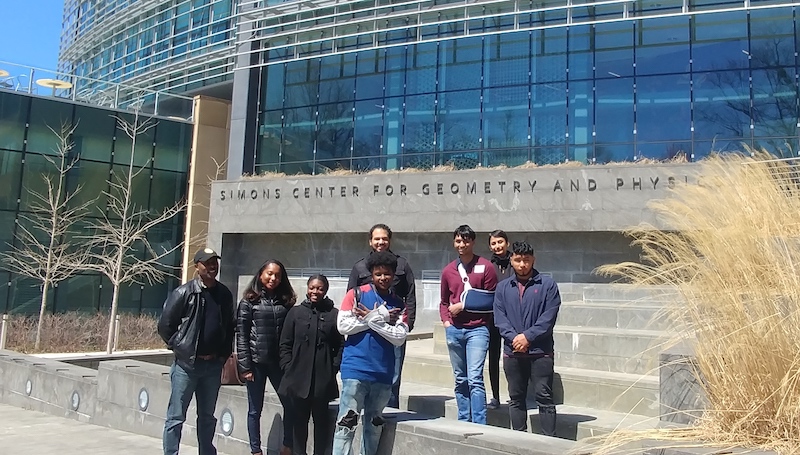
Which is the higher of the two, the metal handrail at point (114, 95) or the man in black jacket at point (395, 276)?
the metal handrail at point (114, 95)

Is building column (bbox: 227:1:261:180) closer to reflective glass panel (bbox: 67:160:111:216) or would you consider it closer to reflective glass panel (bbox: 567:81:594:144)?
reflective glass panel (bbox: 67:160:111:216)

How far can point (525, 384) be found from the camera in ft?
19.2

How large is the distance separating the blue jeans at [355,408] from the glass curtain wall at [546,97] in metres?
17.5

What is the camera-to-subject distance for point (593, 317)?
33.5 ft

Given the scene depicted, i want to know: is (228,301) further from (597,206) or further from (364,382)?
(597,206)

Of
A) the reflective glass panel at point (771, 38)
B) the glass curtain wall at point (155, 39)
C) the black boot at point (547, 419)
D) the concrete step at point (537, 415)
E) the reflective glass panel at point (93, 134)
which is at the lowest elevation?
the concrete step at point (537, 415)

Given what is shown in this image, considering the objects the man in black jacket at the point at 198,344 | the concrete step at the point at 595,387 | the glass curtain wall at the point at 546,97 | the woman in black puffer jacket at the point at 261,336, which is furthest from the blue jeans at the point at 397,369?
the glass curtain wall at the point at 546,97

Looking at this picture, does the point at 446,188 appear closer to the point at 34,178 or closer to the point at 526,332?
the point at 526,332

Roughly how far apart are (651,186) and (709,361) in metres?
11.9

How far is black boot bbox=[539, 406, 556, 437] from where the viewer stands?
18.2 feet

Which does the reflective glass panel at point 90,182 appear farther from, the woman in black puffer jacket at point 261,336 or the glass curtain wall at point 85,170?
the woman in black puffer jacket at point 261,336

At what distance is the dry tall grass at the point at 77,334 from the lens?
56.3 feet

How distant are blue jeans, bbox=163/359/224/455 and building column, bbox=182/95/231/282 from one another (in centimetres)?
2278

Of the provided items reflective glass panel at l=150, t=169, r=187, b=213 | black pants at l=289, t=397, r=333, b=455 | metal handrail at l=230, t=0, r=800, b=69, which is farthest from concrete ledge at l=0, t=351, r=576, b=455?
reflective glass panel at l=150, t=169, r=187, b=213
